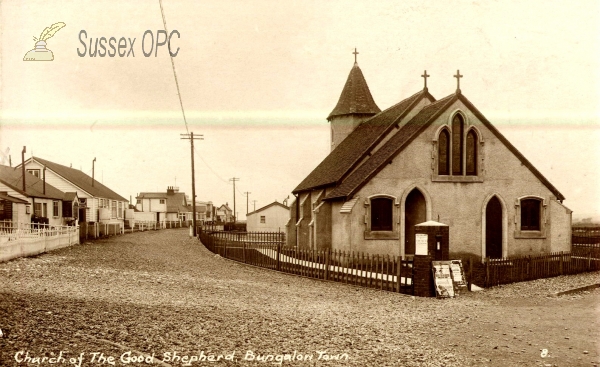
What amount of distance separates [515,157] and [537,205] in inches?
101

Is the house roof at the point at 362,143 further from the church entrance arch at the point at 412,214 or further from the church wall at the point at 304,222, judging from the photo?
the church entrance arch at the point at 412,214

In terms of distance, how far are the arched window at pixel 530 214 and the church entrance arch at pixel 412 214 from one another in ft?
15.8

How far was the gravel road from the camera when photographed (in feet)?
23.4

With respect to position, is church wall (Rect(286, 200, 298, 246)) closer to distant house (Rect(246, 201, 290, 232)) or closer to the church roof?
the church roof

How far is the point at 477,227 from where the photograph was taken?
21.3 meters

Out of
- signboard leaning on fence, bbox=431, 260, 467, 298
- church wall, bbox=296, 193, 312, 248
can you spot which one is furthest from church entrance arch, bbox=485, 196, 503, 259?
church wall, bbox=296, 193, 312, 248

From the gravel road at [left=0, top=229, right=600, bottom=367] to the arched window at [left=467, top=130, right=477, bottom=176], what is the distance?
7.17 metres

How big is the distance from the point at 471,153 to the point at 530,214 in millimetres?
4069

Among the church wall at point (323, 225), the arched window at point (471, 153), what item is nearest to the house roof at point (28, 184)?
the church wall at point (323, 225)

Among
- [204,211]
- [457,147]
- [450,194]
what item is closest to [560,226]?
[450,194]

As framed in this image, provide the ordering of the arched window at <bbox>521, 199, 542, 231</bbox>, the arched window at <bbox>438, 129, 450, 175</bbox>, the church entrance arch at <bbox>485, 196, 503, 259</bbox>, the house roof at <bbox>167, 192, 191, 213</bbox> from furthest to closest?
the house roof at <bbox>167, 192, 191, 213</bbox> < the arched window at <bbox>521, 199, 542, 231</bbox> < the church entrance arch at <bbox>485, 196, 503, 259</bbox> < the arched window at <bbox>438, 129, 450, 175</bbox>

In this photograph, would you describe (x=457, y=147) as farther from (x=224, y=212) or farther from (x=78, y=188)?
(x=224, y=212)

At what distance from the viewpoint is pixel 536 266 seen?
18094mm

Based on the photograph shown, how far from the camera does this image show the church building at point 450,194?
20516 millimetres
